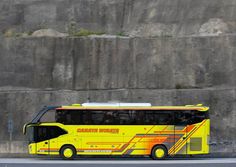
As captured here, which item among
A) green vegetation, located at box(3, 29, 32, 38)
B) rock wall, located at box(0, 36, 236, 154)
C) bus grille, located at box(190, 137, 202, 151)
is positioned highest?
green vegetation, located at box(3, 29, 32, 38)

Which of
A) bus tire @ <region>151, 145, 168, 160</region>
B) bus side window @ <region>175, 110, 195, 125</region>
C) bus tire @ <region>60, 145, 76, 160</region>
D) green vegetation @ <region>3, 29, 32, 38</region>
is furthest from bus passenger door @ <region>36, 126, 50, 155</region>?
green vegetation @ <region>3, 29, 32, 38</region>

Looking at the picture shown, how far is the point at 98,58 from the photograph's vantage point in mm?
30297

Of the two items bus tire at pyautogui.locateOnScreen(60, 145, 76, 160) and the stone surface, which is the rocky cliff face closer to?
the stone surface

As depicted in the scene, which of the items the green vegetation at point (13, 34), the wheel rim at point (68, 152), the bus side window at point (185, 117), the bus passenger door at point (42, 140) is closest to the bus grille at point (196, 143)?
the bus side window at point (185, 117)

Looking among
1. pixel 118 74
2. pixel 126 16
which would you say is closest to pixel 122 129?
pixel 118 74

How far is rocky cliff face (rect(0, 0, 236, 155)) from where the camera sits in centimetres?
2908

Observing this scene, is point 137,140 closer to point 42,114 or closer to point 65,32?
point 42,114

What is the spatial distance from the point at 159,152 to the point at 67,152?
493 centimetres

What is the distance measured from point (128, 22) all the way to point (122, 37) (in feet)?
8.23

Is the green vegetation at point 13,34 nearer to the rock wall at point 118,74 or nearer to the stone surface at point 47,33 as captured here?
the stone surface at point 47,33

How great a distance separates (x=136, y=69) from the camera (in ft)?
98.4

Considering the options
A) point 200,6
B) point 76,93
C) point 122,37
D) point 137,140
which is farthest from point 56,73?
point 200,6

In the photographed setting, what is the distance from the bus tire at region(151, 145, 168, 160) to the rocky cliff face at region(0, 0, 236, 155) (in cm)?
360

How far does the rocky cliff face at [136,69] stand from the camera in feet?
95.4
